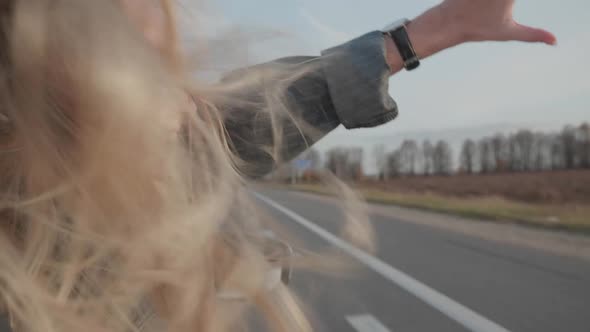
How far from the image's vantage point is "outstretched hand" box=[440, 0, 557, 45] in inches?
35.3

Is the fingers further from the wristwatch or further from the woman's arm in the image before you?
the wristwatch

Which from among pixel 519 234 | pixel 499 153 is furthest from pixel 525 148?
pixel 519 234

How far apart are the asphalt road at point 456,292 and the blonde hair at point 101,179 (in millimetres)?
1560

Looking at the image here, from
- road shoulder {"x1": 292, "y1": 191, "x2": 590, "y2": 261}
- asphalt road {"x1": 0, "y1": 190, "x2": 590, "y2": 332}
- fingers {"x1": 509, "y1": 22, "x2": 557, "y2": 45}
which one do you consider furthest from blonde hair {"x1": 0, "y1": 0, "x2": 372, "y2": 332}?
road shoulder {"x1": 292, "y1": 191, "x2": 590, "y2": 261}

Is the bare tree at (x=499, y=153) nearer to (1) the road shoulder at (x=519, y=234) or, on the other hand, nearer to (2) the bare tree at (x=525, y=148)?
(2) the bare tree at (x=525, y=148)

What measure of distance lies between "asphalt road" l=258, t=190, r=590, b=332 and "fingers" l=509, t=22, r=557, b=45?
4.85ft

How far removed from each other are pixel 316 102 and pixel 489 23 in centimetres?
38

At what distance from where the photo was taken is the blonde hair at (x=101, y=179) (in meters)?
0.54

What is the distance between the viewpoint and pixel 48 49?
1.74 ft

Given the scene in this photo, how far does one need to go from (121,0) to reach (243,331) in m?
0.57

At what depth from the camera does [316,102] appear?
103 centimetres

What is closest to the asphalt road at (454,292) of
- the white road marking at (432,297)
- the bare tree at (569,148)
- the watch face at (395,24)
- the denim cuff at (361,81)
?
the white road marking at (432,297)

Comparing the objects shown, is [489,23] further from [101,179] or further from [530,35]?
[101,179]

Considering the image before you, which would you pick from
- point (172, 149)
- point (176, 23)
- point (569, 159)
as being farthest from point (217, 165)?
point (569, 159)
